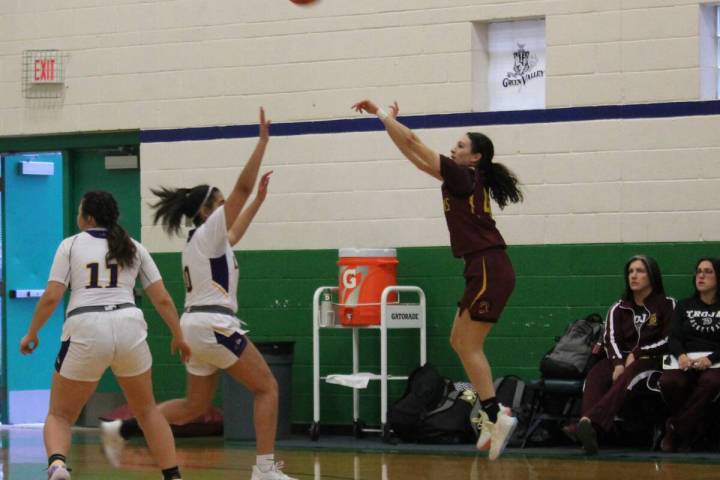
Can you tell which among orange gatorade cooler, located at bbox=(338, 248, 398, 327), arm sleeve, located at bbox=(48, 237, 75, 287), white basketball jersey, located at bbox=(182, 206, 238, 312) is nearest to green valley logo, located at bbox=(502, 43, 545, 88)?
orange gatorade cooler, located at bbox=(338, 248, 398, 327)

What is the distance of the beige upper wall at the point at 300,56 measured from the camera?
422 inches

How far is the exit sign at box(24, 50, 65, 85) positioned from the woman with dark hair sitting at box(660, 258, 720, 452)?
631 centimetres

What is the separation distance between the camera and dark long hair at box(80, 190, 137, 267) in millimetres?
7457

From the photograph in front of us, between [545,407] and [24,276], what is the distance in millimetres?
5529

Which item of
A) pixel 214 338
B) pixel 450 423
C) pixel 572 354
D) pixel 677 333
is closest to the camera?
pixel 214 338

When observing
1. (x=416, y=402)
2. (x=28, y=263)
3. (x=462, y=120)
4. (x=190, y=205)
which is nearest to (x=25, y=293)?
(x=28, y=263)

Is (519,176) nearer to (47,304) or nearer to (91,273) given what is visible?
(91,273)

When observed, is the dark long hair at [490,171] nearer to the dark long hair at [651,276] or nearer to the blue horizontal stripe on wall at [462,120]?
the dark long hair at [651,276]

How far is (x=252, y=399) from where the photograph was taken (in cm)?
1148

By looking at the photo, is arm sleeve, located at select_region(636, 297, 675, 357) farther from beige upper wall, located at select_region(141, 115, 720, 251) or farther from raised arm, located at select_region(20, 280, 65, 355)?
raised arm, located at select_region(20, 280, 65, 355)

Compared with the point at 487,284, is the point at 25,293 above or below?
below

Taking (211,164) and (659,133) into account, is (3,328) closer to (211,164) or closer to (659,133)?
(211,164)

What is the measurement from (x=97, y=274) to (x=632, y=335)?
4468mm

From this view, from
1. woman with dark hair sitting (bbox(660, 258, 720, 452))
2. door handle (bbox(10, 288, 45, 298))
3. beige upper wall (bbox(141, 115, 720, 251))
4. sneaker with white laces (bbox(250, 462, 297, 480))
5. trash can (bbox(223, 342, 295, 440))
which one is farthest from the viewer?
door handle (bbox(10, 288, 45, 298))
